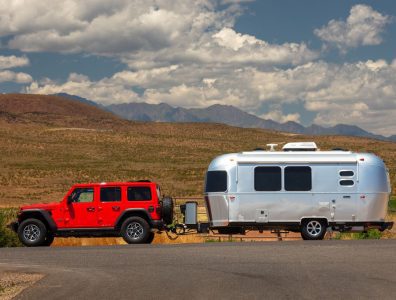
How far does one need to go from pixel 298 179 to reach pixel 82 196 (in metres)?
6.69

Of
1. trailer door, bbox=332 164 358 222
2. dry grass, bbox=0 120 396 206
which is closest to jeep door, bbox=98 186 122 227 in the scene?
trailer door, bbox=332 164 358 222

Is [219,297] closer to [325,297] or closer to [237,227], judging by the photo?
[325,297]

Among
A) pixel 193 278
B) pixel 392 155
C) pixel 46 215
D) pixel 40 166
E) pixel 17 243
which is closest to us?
pixel 193 278

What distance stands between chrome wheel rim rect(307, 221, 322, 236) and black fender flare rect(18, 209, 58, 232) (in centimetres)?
782

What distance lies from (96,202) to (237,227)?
4.45 meters

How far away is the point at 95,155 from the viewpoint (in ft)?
332

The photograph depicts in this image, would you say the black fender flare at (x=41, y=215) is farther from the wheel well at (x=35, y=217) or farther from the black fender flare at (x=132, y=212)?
the black fender flare at (x=132, y=212)

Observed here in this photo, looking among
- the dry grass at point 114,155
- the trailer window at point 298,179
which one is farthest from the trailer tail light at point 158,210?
the dry grass at point 114,155

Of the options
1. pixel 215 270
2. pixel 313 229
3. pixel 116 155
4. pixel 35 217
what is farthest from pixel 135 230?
pixel 116 155

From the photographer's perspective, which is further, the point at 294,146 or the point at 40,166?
the point at 40,166

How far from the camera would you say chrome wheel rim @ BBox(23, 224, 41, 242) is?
2280 cm

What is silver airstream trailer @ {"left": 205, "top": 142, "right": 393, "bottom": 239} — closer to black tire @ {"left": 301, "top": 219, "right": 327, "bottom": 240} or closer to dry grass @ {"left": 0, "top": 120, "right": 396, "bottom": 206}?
black tire @ {"left": 301, "top": 219, "right": 327, "bottom": 240}

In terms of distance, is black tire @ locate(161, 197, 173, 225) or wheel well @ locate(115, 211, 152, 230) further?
black tire @ locate(161, 197, 173, 225)

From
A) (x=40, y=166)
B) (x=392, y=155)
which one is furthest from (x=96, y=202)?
(x=392, y=155)
